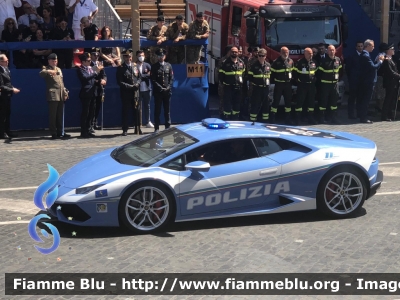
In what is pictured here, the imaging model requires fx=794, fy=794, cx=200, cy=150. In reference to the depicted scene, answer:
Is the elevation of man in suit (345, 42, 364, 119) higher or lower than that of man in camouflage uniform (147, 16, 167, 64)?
lower

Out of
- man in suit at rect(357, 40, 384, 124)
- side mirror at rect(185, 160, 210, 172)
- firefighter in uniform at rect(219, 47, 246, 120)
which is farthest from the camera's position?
man in suit at rect(357, 40, 384, 124)

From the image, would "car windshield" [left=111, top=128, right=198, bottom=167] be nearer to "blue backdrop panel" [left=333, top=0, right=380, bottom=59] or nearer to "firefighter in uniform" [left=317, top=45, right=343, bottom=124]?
"firefighter in uniform" [left=317, top=45, right=343, bottom=124]

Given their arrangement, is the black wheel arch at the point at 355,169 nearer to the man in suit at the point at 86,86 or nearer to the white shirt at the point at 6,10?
the man in suit at the point at 86,86

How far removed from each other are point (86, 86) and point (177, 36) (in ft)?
9.04

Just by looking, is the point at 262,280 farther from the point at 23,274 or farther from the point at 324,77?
the point at 324,77

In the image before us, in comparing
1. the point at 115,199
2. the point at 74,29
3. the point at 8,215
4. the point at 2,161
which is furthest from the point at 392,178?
the point at 74,29

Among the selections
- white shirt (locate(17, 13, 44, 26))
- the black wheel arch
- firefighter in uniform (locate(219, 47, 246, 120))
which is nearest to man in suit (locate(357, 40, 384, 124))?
firefighter in uniform (locate(219, 47, 246, 120))

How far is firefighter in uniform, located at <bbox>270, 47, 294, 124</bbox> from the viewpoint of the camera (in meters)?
18.6

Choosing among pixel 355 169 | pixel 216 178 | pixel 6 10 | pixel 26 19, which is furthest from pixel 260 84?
pixel 216 178

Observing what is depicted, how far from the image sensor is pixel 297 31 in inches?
786

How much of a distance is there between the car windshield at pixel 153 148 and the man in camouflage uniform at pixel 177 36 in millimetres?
7702

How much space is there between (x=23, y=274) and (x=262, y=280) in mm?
2578

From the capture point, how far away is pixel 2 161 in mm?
14766

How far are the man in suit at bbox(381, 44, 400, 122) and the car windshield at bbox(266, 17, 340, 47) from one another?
5.64ft
